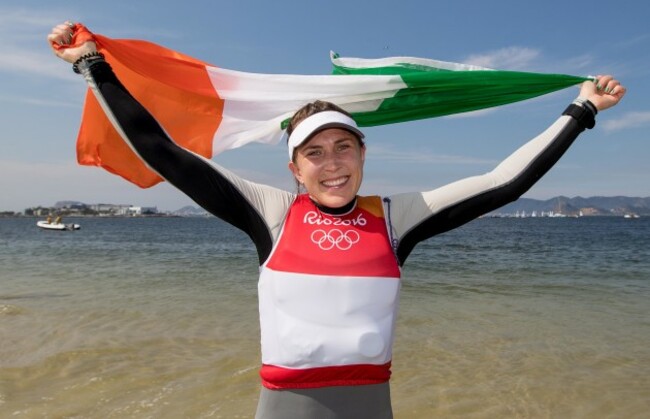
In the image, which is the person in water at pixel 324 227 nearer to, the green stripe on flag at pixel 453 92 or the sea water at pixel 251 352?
the green stripe on flag at pixel 453 92

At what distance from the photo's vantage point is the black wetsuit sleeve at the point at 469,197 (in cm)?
233

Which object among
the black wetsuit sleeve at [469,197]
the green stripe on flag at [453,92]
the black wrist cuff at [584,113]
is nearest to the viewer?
the black wetsuit sleeve at [469,197]

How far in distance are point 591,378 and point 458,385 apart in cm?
177

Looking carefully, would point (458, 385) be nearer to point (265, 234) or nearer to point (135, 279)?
point (265, 234)

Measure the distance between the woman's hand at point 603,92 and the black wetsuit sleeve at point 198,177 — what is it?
5.49 feet

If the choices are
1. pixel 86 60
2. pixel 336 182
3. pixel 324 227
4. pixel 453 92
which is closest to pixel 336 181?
pixel 336 182

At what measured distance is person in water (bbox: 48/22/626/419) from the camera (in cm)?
202

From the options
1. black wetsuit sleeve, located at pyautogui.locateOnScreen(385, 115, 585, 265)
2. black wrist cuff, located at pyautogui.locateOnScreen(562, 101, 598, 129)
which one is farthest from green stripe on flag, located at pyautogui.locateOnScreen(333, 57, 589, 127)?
black wetsuit sleeve, located at pyautogui.locateOnScreen(385, 115, 585, 265)

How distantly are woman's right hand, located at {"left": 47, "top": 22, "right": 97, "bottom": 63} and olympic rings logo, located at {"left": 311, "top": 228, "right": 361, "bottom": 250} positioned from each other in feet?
4.37

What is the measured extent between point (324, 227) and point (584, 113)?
142 cm

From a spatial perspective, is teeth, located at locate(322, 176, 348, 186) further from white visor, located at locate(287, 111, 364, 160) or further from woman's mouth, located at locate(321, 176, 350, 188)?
white visor, located at locate(287, 111, 364, 160)

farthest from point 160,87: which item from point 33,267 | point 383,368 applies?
point 33,267

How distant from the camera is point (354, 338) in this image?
6.50 feet

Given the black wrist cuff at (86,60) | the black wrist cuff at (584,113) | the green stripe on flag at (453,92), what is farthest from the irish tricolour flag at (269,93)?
the black wrist cuff at (86,60)
